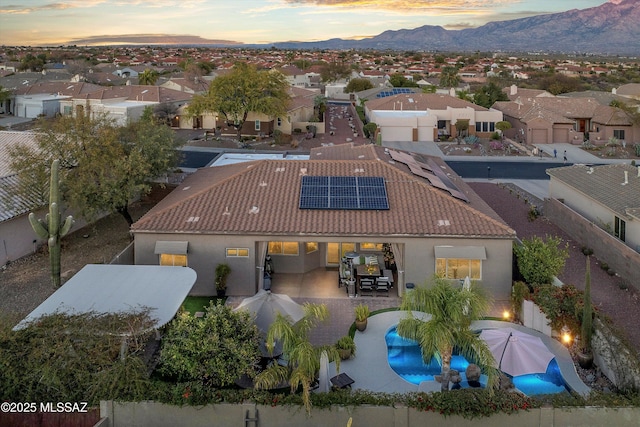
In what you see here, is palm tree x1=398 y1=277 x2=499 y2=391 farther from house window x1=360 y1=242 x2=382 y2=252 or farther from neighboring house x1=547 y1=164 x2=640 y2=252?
neighboring house x1=547 y1=164 x2=640 y2=252

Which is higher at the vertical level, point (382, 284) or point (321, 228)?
point (321, 228)

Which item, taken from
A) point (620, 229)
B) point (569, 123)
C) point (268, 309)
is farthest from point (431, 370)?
point (569, 123)

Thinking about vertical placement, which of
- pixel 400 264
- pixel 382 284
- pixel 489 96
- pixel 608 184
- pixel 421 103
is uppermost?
pixel 489 96

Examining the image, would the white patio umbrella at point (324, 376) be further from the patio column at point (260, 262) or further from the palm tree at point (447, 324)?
the patio column at point (260, 262)

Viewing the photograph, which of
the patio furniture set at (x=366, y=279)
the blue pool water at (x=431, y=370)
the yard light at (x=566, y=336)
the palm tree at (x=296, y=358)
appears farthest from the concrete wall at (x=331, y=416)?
the patio furniture set at (x=366, y=279)

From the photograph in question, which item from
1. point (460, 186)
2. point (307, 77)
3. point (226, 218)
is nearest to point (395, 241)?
point (226, 218)

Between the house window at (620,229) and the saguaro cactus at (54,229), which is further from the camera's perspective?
the house window at (620,229)

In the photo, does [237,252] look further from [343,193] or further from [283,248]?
[343,193]
